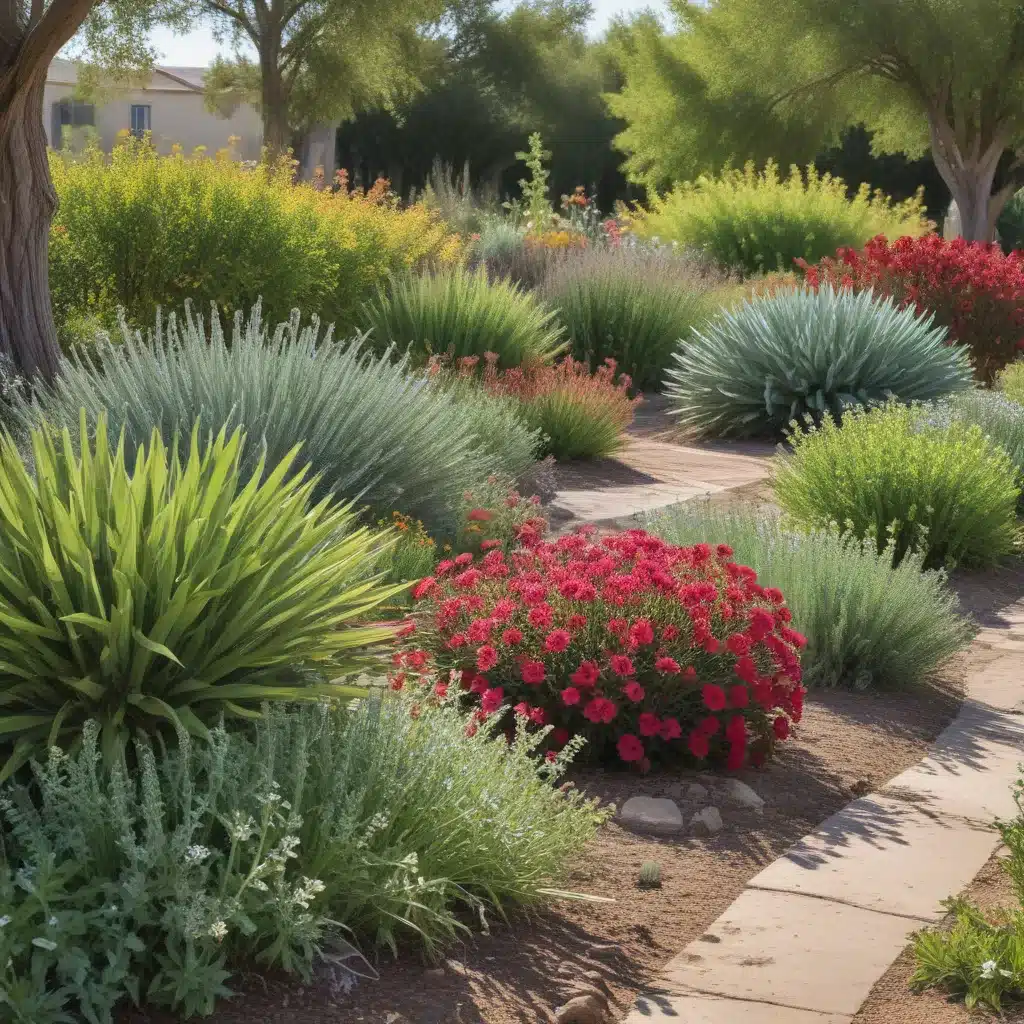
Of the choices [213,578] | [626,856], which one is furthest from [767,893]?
[213,578]

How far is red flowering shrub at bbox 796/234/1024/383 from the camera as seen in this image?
1443cm

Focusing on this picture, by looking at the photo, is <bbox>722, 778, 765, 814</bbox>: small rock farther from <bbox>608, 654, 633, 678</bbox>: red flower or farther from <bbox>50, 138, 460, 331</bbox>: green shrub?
<bbox>50, 138, 460, 331</bbox>: green shrub

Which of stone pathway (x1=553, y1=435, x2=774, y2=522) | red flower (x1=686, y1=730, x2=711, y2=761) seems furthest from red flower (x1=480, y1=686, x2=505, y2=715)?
stone pathway (x1=553, y1=435, x2=774, y2=522)

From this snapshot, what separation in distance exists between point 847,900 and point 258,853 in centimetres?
166

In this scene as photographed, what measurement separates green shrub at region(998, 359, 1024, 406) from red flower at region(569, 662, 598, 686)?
7.29 metres

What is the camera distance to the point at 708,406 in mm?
12516

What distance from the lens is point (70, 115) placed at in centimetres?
4850

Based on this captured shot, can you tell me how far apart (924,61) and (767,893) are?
27.2 m

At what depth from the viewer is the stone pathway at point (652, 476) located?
909 centimetres

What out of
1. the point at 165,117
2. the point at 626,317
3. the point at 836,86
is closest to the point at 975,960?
the point at 626,317

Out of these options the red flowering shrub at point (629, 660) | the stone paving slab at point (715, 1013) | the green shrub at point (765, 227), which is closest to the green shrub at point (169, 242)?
the red flowering shrub at point (629, 660)

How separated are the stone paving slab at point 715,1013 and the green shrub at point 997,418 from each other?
21.1 ft

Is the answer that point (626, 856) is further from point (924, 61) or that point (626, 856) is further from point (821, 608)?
point (924, 61)

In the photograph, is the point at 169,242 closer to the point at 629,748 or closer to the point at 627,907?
the point at 629,748
